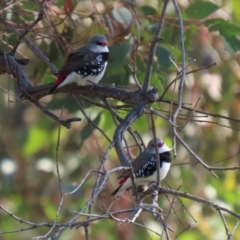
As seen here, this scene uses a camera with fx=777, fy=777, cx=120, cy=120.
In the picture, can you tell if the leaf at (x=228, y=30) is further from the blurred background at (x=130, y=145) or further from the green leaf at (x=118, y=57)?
the green leaf at (x=118, y=57)

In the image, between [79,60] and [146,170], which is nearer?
[79,60]

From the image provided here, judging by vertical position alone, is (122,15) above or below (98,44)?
above

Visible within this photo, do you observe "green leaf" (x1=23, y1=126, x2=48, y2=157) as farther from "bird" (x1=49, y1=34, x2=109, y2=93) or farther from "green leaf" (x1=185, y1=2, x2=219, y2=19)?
"green leaf" (x1=185, y1=2, x2=219, y2=19)

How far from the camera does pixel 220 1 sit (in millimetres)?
5980

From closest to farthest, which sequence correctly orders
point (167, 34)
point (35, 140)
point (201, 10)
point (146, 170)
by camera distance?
point (201, 10), point (167, 34), point (146, 170), point (35, 140)

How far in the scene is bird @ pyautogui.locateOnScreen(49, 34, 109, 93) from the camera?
4.13 m

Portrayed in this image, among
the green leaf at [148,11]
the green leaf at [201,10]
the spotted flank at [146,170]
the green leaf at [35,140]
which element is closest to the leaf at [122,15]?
the green leaf at [148,11]

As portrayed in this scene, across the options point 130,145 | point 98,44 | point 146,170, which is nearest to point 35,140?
point 130,145

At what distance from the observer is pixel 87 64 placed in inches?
175

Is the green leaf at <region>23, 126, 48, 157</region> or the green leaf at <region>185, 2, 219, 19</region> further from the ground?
the green leaf at <region>185, 2, 219, 19</region>

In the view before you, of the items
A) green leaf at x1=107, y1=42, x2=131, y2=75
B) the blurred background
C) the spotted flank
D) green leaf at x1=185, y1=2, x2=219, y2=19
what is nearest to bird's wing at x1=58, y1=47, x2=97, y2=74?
green leaf at x1=107, y1=42, x2=131, y2=75

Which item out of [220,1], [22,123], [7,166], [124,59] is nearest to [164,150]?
[124,59]

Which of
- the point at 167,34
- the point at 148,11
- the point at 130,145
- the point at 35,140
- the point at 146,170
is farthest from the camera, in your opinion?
the point at 35,140

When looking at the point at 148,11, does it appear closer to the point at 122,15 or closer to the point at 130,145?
the point at 122,15
